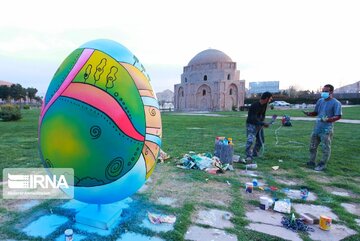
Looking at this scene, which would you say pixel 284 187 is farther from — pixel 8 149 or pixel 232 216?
pixel 8 149

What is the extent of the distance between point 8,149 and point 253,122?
27.0ft

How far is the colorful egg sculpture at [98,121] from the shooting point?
235 cm

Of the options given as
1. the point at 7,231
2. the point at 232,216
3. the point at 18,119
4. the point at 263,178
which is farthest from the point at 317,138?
the point at 18,119

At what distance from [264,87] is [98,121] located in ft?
274

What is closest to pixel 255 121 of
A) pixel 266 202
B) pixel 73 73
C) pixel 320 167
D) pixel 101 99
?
pixel 320 167

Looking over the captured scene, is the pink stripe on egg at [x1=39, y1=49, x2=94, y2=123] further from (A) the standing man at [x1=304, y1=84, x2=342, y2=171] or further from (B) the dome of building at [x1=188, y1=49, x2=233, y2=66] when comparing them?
(B) the dome of building at [x1=188, y1=49, x2=233, y2=66]

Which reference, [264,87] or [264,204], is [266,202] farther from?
[264,87]

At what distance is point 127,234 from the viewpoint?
279cm

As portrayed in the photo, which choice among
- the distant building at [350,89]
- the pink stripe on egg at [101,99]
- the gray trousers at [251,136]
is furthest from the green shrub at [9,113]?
the distant building at [350,89]

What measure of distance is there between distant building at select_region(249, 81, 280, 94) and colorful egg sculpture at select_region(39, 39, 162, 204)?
80.4 meters

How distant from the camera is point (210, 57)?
184ft

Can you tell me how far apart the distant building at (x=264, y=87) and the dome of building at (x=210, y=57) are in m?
28.6

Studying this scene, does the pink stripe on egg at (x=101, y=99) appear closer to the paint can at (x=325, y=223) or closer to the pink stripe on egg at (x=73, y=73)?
the pink stripe on egg at (x=73, y=73)

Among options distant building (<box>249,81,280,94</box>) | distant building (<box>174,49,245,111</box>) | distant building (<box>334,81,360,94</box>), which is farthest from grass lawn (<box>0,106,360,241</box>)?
distant building (<box>334,81,360,94</box>)
